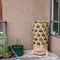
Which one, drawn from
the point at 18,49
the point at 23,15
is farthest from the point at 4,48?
the point at 23,15

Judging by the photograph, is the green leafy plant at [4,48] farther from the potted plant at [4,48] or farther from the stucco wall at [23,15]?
the stucco wall at [23,15]

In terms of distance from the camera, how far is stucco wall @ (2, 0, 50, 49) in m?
7.25

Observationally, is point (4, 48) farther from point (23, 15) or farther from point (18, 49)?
point (23, 15)

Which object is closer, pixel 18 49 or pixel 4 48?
pixel 4 48

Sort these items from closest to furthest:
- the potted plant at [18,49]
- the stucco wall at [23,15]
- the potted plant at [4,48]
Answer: the potted plant at [4,48] < the potted plant at [18,49] < the stucco wall at [23,15]

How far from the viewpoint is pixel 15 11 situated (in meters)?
7.29

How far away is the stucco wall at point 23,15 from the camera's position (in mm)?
7254

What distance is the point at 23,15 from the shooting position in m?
7.32

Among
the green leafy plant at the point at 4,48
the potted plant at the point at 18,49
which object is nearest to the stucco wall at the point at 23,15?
the potted plant at the point at 18,49

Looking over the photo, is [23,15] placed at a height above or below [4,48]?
above

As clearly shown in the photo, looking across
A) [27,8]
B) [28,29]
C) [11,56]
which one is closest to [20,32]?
[28,29]

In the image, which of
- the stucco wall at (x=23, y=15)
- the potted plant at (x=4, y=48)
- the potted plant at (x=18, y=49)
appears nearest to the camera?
the potted plant at (x=4, y=48)

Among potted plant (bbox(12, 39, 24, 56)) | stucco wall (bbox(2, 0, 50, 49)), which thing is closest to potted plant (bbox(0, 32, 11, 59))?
potted plant (bbox(12, 39, 24, 56))

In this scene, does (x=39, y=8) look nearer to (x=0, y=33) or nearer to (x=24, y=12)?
(x=24, y=12)
